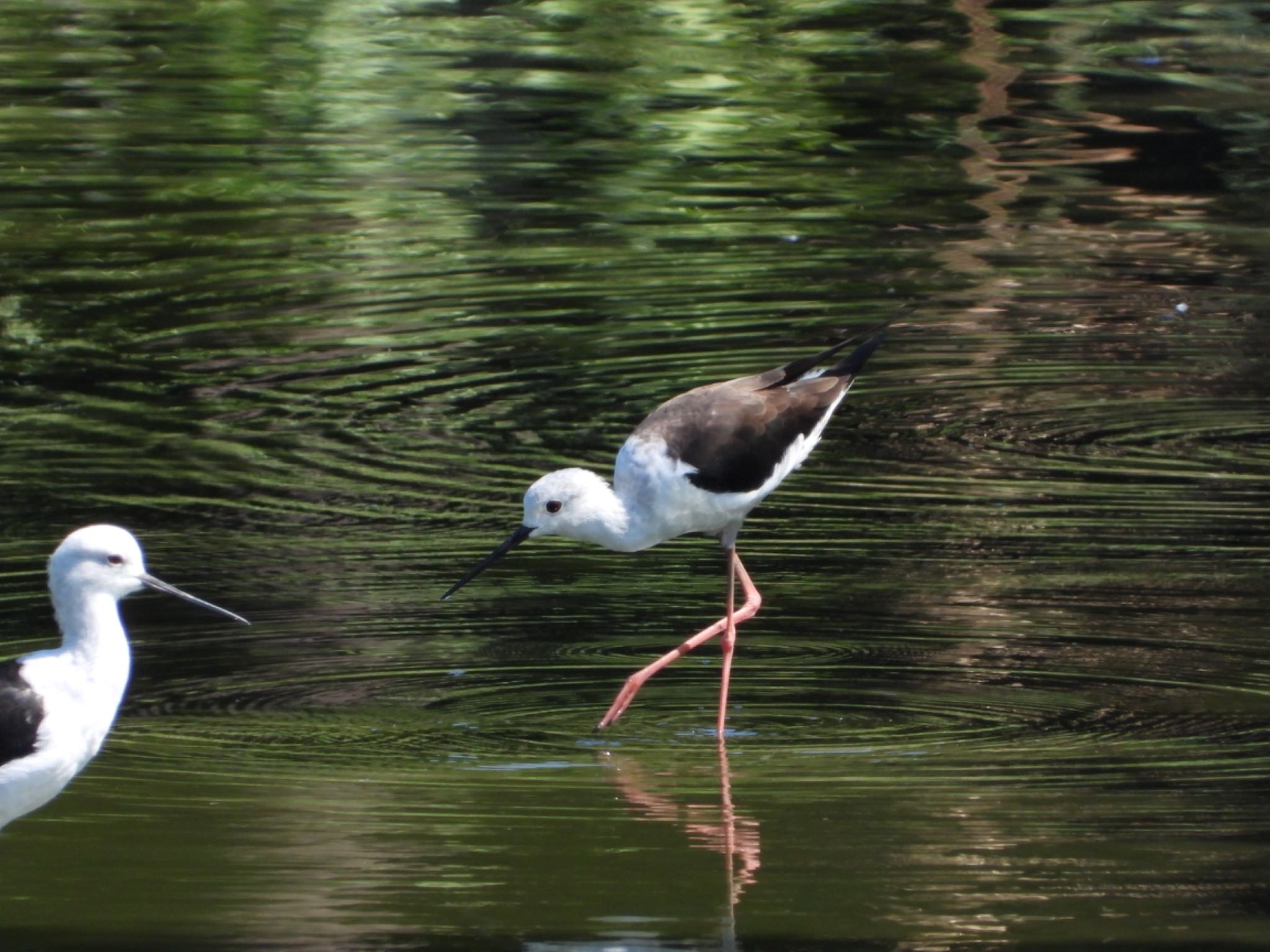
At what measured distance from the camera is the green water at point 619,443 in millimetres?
6551

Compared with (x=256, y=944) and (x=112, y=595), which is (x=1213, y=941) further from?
(x=112, y=595)

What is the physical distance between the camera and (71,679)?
629 cm

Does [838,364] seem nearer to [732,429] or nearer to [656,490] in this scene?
[732,429]

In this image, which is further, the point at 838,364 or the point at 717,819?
the point at 838,364

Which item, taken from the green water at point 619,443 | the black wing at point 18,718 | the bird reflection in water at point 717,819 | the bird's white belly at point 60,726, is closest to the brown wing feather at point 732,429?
the green water at point 619,443

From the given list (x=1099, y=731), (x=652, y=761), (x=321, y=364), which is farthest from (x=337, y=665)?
(x=321, y=364)

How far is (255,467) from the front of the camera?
1125cm

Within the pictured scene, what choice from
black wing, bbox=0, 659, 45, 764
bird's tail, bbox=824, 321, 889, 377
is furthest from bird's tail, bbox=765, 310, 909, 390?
black wing, bbox=0, 659, 45, 764

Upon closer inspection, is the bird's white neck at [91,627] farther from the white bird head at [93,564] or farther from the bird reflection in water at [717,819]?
the bird reflection in water at [717,819]

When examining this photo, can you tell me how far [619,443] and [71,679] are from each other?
5321 mm

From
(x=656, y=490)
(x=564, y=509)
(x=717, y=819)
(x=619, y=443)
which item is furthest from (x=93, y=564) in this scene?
(x=619, y=443)

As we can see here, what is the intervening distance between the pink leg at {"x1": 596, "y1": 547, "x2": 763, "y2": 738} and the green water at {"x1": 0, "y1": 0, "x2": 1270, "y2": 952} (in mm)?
98

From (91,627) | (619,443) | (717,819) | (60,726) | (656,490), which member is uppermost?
(91,627)

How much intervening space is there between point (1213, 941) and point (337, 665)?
3.55 m
